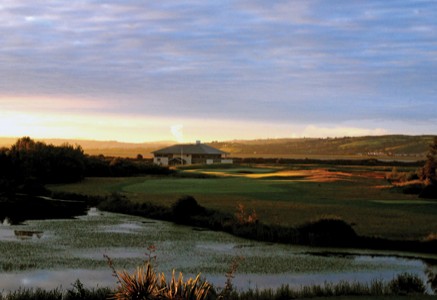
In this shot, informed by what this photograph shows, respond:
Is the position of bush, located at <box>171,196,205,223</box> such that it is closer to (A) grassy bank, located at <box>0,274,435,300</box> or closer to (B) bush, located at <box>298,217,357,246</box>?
(B) bush, located at <box>298,217,357,246</box>

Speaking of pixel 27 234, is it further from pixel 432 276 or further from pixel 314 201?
pixel 314 201

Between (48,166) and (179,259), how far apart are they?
61363 millimetres

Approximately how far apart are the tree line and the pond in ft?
121

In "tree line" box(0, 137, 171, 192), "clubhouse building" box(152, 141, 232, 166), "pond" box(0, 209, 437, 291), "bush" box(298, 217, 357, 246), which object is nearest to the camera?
"pond" box(0, 209, 437, 291)

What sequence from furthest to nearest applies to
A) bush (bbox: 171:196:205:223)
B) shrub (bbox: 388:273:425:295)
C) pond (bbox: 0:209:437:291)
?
bush (bbox: 171:196:205:223), pond (bbox: 0:209:437:291), shrub (bbox: 388:273:425:295)

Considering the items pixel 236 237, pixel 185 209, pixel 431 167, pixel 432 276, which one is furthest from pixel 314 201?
pixel 432 276

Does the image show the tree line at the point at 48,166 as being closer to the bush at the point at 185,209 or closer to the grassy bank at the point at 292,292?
the bush at the point at 185,209

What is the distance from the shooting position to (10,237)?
103 feet

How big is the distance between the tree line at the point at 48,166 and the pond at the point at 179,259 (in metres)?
36.9

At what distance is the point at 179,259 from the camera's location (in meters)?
25.3

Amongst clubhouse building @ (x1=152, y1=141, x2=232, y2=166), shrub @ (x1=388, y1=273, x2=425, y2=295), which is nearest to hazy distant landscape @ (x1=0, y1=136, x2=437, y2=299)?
shrub @ (x1=388, y1=273, x2=425, y2=295)

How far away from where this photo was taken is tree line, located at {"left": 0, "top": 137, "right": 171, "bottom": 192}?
77.9 metres

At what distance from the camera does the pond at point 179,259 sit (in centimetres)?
2167

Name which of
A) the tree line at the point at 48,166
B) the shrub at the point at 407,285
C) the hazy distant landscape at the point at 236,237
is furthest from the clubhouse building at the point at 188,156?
the shrub at the point at 407,285
